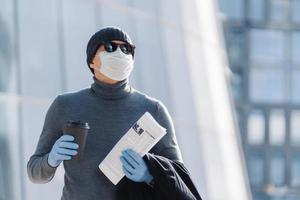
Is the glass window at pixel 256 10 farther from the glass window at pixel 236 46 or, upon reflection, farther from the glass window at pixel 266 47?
the glass window at pixel 236 46

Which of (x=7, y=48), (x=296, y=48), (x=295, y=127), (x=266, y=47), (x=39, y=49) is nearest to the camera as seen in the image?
(x=7, y=48)

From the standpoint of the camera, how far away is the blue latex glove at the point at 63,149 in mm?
3324

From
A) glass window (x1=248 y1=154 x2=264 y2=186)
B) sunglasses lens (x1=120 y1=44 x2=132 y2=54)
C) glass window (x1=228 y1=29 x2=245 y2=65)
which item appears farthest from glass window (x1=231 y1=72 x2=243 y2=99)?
sunglasses lens (x1=120 y1=44 x2=132 y2=54)

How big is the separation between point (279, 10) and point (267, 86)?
3789 millimetres

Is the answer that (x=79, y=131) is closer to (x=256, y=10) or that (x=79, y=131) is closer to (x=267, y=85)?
(x=267, y=85)

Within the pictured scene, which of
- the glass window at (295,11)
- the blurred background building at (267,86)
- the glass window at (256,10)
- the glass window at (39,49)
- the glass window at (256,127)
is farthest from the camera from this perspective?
the glass window at (295,11)

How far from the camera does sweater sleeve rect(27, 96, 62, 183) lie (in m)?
3.46

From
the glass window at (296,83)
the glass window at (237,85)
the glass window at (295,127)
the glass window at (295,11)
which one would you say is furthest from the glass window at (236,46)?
the glass window at (295,127)

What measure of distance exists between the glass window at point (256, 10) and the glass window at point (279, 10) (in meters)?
0.48

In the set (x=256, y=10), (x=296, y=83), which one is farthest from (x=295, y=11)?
(x=296, y=83)

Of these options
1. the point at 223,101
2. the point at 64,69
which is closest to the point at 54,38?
the point at 64,69

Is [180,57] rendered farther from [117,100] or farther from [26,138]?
[117,100]

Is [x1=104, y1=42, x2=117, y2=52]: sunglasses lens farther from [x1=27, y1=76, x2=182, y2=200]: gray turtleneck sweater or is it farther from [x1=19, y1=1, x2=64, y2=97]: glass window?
[x1=19, y1=1, x2=64, y2=97]: glass window

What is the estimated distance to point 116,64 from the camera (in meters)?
3.46
